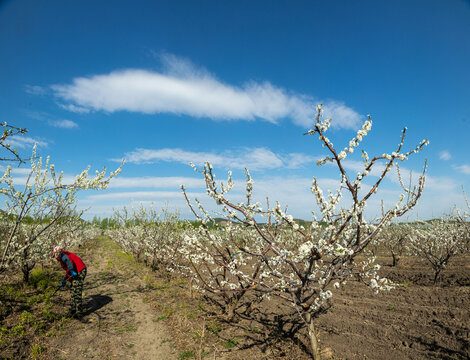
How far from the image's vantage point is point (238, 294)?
8477 millimetres

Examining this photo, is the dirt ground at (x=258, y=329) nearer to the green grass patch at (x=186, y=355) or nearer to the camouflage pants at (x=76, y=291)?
the green grass patch at (x=186, y=355)

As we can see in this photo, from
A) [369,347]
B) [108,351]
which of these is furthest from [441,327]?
[108,351]

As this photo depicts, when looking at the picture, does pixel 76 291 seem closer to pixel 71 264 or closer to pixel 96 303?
pixel 71 264

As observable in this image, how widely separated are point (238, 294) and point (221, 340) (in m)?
1.56

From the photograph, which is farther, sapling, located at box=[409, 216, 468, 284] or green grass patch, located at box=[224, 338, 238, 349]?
sapling, located at box=[409, 216, 468, 284]

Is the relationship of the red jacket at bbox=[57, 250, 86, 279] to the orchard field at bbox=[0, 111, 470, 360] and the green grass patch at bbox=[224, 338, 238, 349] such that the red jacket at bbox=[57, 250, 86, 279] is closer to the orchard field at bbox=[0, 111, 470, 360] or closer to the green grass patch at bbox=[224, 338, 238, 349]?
the orchard field at bbox=[0, 111, 470, 360]

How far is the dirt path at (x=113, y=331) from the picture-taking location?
680 centimetres

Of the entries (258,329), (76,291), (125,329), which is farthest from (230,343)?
(76,291)

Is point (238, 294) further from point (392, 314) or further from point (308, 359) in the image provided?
point (392, 314)

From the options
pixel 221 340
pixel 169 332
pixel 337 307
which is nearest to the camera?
pixel 221 340

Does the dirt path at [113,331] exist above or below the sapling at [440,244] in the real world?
below

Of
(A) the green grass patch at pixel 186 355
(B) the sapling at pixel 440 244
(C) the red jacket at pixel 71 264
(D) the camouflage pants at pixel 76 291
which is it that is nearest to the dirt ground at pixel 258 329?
(A) the green grass patch at pixel 186 355

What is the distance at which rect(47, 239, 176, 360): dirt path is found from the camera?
6801 millimetres

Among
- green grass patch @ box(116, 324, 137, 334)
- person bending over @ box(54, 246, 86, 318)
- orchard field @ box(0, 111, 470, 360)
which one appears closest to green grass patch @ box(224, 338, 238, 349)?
orchard field @ box(0, 111, 470, 360)
